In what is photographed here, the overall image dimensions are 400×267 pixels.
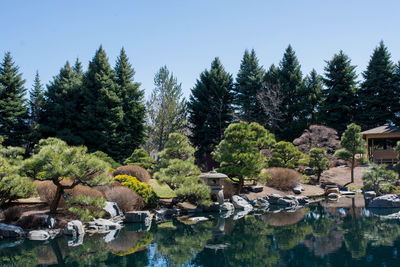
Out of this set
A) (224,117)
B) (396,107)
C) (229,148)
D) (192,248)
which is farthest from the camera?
(224,117)

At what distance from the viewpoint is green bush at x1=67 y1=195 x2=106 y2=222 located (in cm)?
970

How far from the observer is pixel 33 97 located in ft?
87.1

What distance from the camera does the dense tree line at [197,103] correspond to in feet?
78.4

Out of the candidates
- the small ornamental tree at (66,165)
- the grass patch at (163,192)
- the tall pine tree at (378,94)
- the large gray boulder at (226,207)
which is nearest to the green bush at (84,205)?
the small ornamental tree at (66,165)

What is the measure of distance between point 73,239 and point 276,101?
21.6 m

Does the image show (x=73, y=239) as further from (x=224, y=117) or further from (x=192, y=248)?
(x=224, y=117)

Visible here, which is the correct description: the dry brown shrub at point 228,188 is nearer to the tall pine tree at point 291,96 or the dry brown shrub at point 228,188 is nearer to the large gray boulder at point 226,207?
the large gray boulder at point 226,207

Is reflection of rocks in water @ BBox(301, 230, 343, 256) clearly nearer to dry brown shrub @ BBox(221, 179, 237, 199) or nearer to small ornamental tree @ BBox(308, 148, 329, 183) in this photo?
dry brown shrub @ BBox(221, 179, 237, 199)

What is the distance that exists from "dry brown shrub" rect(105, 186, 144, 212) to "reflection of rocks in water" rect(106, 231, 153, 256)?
2326 mm

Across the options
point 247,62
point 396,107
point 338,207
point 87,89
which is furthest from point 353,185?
point 87,89

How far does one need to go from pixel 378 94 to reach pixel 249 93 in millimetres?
10473

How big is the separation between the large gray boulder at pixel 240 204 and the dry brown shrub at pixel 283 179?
426cm

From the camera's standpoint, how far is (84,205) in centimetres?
1012

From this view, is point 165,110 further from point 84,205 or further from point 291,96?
point 84,205
